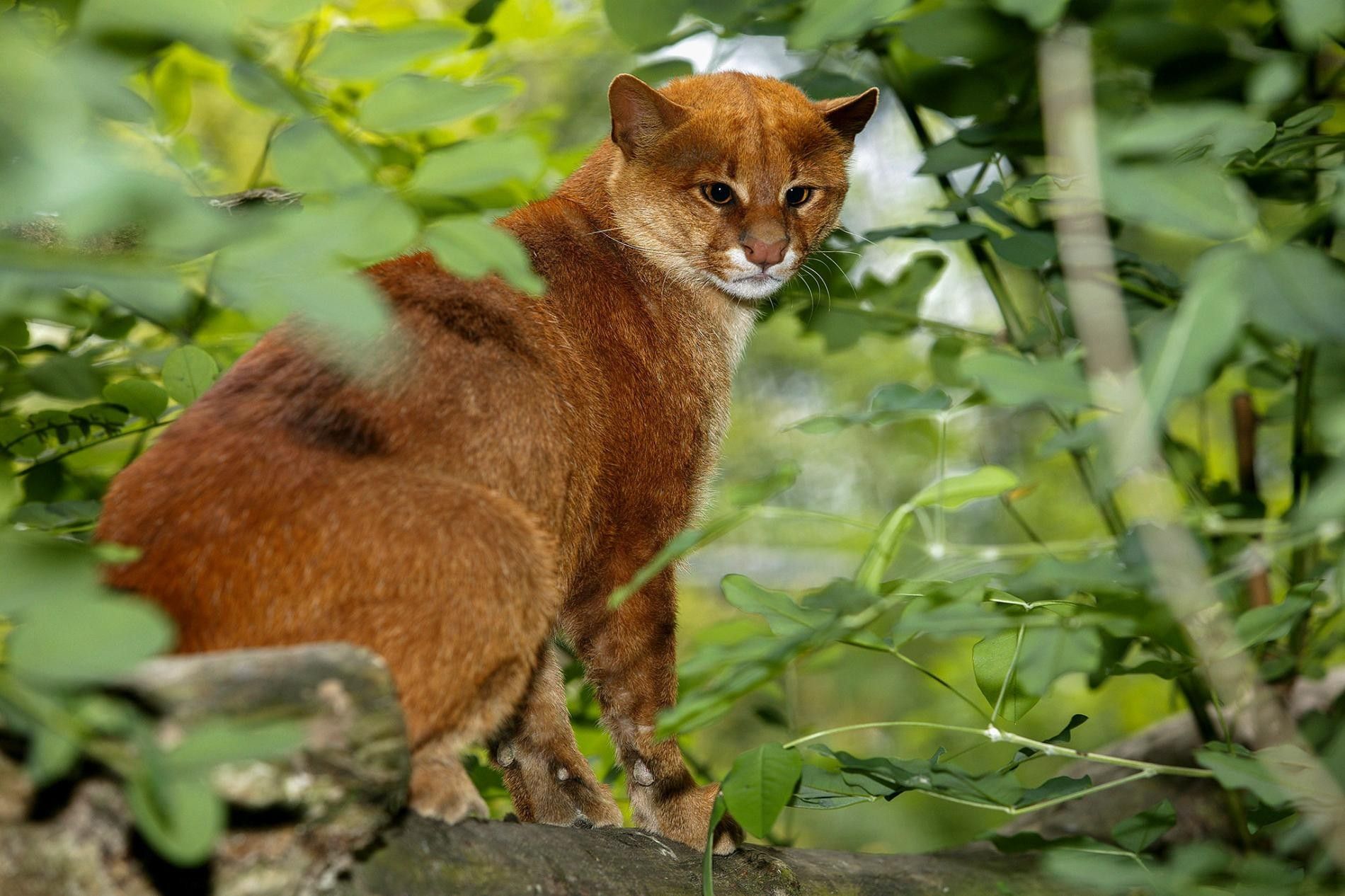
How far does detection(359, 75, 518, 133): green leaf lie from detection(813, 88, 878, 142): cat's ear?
7.23 feet

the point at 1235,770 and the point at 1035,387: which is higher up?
the point at 1035,387

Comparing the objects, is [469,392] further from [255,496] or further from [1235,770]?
[1235,770]

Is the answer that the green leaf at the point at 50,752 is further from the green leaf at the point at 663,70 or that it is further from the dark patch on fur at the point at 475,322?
the green leaf at the point at 663,70

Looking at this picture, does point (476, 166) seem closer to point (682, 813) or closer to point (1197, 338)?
point (1197, 338)

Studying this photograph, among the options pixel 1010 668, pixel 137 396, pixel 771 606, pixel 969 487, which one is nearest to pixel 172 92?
pixel 137 396

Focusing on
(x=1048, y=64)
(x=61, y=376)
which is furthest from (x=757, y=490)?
(x=61, y=376)

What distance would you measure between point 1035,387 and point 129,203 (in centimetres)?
113

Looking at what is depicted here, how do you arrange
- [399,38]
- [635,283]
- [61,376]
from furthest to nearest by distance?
[635,283] < [61,376] < [399,38]

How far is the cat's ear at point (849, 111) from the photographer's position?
3.61m

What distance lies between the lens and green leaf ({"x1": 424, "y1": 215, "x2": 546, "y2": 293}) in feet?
4.96

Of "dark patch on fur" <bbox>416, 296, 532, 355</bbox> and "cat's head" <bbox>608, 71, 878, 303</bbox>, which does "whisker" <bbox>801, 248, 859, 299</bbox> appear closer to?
"cat's head" <bbox>608, 71, 878, 303</bbox>

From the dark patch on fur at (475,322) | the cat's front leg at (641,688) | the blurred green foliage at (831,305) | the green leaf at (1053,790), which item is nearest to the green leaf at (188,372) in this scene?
the blurred green foliage at (831,305)

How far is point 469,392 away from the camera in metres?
2.41

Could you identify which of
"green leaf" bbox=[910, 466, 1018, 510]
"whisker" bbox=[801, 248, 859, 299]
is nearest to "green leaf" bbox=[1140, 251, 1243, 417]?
"green leaf" bbox=[910, 466, 1018, 510]
